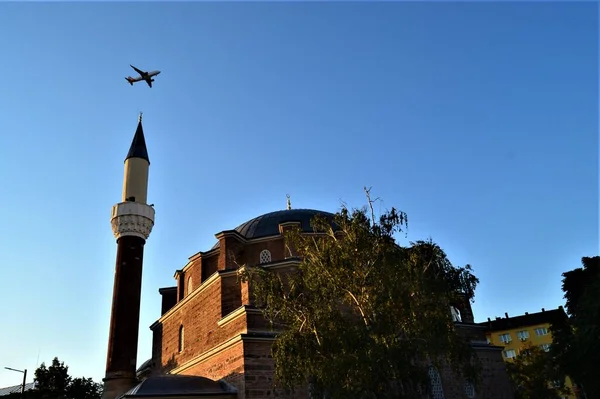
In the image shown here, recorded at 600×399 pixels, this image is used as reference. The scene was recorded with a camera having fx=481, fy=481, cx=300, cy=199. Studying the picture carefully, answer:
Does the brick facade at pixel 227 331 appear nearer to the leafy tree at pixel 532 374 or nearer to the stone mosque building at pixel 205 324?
the stone mosque building at pixel 205 324

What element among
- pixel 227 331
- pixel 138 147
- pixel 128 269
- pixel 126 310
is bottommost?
pixel 227 331

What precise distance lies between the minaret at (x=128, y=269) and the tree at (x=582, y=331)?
12.9 metres

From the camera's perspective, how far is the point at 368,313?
9062 mm

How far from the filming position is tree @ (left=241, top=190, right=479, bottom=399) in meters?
8.20

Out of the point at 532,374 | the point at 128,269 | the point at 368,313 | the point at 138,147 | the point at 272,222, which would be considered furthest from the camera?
the point at 532,374

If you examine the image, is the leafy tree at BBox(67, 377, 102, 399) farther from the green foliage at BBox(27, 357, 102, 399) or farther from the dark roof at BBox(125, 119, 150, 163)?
the dark roof at BBox(125, 119, 150, 163)

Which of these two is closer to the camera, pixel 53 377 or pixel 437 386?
pixel 437 386

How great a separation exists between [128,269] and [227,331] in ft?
17.0

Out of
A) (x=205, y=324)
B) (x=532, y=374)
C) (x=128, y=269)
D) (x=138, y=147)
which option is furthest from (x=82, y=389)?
(x=532, y=374)

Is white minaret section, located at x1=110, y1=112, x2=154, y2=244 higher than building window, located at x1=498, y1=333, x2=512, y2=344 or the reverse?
higher

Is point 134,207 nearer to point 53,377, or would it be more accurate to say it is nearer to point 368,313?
point 368,313

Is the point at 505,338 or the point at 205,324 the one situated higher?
the point at 505,338

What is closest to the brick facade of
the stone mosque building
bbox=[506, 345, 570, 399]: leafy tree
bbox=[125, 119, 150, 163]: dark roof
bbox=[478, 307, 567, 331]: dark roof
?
the stone mosque building

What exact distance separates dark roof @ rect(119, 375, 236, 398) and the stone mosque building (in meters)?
0.02
